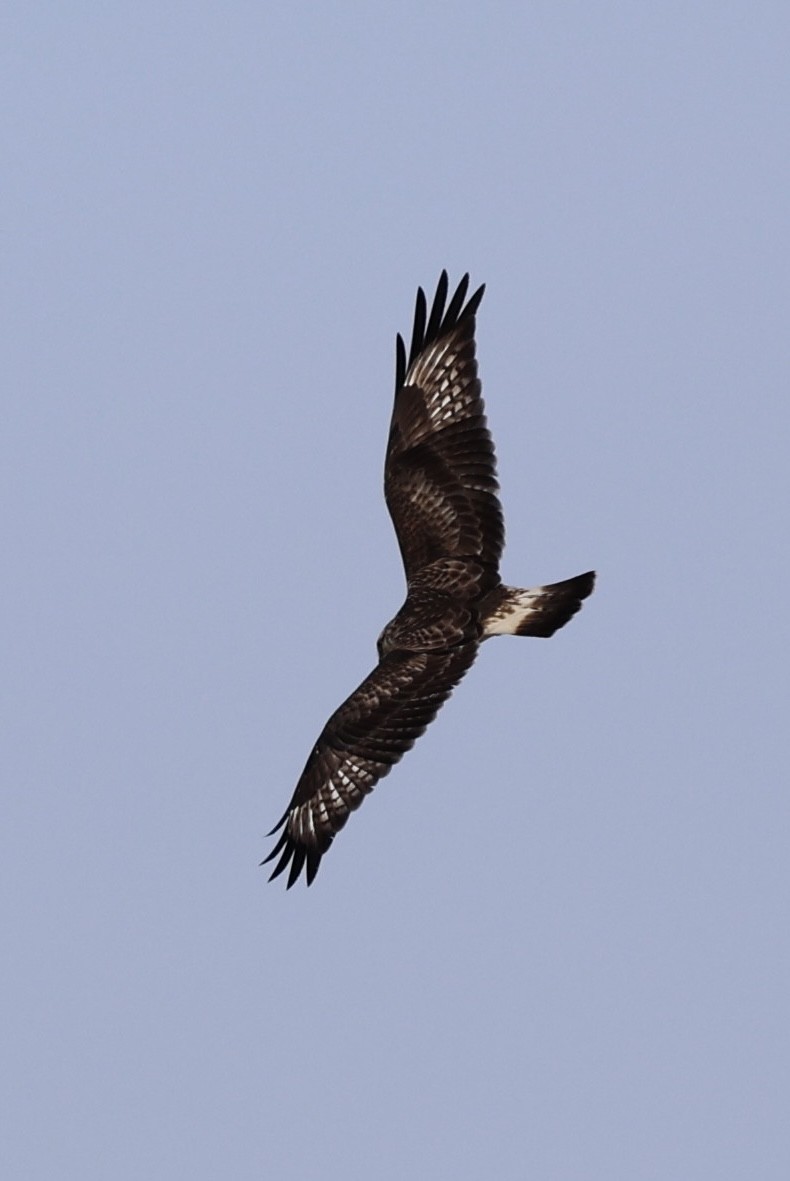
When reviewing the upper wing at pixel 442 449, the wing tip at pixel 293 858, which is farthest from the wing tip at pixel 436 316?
the wing tip at pixel 293 858

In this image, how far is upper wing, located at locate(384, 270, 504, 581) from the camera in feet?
42.3

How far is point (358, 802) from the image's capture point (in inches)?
471

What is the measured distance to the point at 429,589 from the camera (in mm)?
12734

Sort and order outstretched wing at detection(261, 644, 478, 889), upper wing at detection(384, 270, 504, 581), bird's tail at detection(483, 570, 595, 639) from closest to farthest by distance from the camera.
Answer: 1. outstretched wing at detection(261, 644, 478, 889)
2. bird's tail at detection(483, 570, 595, 639)
3. upper wing at detection(384, 270, 504, 581)

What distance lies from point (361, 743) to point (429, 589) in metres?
1.26

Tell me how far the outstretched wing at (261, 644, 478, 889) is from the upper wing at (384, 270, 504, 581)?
886 mm

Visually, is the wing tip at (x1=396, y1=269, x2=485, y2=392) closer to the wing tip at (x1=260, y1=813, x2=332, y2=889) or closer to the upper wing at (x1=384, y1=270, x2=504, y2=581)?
the upper wing at (x1=384, y1=270, x2=504, y2=581)

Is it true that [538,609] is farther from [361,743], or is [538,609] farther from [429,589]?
[361,743]

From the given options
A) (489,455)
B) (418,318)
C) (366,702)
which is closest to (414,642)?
(366,702)

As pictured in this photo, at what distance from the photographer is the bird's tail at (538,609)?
12.5 meters

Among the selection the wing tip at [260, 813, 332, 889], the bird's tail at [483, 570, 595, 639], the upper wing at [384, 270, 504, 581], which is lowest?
the wing tip at [260, 813, 332, 889]

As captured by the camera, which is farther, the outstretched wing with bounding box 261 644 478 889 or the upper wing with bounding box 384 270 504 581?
the upper wing with bounding box 384 270 504 581

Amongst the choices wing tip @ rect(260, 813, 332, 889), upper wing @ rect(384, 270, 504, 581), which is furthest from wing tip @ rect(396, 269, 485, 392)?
wing tip @ rect(260, 813, 332, 889)

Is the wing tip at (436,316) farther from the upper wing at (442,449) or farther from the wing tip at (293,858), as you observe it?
the wing tip at (293,858)
